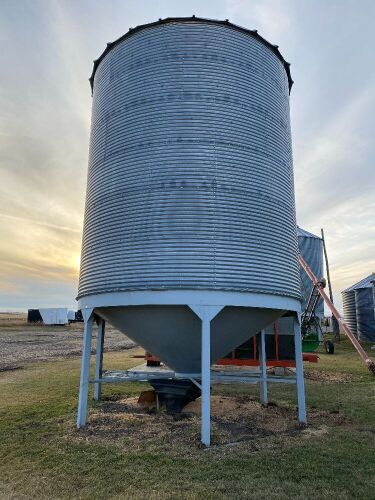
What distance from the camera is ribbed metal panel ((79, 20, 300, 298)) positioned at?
8438mm

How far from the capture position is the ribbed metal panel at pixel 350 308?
35.9 meters

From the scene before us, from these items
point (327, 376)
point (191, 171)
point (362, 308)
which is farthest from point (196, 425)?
point (362, 308)

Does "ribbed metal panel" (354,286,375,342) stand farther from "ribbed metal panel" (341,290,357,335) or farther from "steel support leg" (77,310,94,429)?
"steel support leg" (77,310,94,429)

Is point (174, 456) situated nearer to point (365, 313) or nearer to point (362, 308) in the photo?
point (365, 313)

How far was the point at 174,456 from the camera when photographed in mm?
7211

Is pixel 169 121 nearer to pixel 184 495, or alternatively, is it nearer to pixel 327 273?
pixel 184 495

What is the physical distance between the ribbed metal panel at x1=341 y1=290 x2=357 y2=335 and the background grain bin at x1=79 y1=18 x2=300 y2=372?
29229mm

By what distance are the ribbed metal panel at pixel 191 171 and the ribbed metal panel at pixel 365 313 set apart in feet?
86.2

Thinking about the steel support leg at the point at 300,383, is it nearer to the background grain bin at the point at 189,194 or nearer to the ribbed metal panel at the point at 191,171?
the background grain bin at the point at 189,194

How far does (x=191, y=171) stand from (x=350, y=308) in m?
33.1

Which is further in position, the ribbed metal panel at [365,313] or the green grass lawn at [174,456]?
the ribbed metal panel at [365,313]

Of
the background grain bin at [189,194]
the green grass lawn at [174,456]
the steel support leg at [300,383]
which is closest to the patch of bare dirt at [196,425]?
the green grass lawn at [174,456]

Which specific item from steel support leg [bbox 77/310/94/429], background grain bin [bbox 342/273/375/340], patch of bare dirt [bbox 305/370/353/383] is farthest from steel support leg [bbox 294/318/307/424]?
background grain bin [bbox 342/273/375/340]

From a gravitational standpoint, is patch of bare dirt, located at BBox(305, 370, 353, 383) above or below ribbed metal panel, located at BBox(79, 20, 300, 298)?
below
